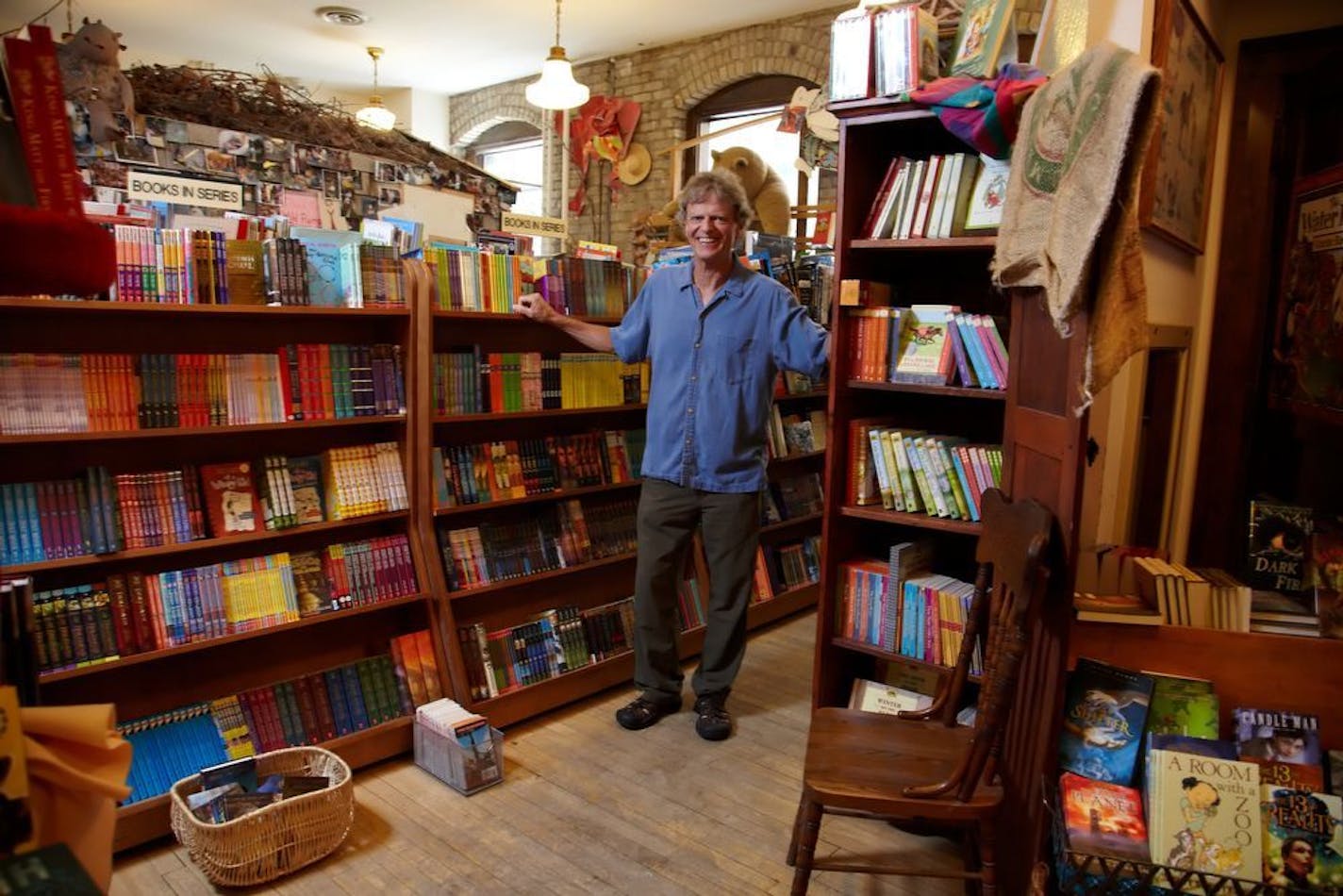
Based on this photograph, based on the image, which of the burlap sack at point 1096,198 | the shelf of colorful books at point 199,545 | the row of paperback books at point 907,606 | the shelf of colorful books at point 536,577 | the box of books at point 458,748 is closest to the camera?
the burlap sack at point 1096,198

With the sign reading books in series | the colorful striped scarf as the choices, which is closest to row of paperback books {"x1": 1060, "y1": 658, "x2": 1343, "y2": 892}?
the colorful striped scarf

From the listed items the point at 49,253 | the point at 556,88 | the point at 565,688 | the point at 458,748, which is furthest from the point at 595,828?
the point at 556,88

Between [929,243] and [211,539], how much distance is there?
209cm

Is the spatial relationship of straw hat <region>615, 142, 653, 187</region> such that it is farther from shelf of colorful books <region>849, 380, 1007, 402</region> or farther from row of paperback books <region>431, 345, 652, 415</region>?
shelf of colorful books <region>849, 380, 1007, 402</region>

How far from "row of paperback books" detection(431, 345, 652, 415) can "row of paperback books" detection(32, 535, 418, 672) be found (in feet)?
1.70

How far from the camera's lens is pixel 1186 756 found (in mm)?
1705

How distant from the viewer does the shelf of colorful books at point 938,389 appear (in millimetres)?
2221

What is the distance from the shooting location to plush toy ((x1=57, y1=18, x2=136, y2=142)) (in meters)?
3.86

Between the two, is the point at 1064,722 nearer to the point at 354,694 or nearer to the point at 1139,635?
the point at 1139,635

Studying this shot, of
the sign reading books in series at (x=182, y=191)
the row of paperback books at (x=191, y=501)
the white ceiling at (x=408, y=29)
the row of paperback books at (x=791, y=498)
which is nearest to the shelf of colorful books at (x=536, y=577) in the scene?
the row of paperback books at (x=191, y=501)

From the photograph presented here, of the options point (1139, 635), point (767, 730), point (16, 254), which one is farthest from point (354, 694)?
point (1139, 635)

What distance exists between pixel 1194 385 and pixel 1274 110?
2.85 feet

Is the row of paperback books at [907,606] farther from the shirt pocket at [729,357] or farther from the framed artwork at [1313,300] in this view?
the framed artwork at [1313,300]

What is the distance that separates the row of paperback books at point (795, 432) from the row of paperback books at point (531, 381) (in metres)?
0.74
